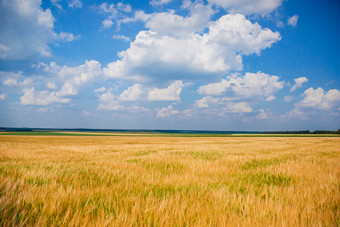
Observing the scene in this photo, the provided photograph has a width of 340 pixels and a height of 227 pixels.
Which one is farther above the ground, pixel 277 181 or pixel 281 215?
pixel 281 215

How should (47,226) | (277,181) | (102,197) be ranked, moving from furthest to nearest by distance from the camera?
(277,181) → (102,197) → (47,226)

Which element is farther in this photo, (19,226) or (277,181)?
(277,181)

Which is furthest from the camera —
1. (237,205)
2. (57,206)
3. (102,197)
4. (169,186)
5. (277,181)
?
(277,181)

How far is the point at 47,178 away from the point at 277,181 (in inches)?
176

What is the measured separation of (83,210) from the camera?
6.35 ft

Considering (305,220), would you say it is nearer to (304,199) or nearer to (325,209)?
(325,209)

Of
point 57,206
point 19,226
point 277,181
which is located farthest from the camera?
point 277,181

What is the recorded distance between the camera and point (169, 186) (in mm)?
3000

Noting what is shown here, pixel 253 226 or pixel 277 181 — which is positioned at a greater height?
pixel 253 226

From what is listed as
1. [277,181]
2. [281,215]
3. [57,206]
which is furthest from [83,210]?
[277,181]

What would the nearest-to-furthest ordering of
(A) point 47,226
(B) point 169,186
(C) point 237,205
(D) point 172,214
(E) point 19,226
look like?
(E) point 19,226
(A) point 47,226
(D) point 172,214
(C) point 237,205
(B) point 169,186

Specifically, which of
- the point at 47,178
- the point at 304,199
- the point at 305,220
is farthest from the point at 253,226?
the point at 47,178

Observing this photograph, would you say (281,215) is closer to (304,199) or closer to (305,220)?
(305,220)

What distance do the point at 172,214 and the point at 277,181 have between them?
291cm
